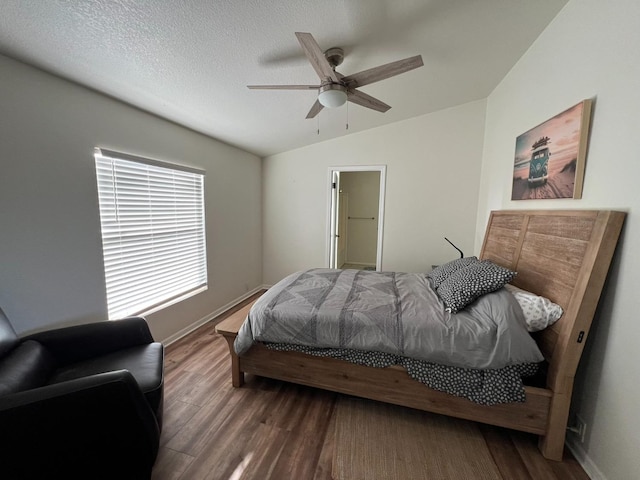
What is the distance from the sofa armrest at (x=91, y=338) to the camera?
1.48m

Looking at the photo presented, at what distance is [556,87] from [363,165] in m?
2.11

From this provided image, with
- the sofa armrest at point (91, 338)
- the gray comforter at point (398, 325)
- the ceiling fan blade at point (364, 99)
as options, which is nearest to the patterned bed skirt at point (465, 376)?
the gray comforter at point (398, 325)

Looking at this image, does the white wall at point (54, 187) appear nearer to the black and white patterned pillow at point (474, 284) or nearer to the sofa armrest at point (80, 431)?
the sofa armrest at point (80, 431)

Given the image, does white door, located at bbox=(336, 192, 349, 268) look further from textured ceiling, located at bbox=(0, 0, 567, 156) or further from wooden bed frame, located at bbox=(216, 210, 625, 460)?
wooden bed frame, located at bbox=(216, 210, 625, 460)

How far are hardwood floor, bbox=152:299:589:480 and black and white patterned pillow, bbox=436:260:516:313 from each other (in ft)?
2.66

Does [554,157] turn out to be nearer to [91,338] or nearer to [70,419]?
[70,419]

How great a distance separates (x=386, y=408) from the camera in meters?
1.72

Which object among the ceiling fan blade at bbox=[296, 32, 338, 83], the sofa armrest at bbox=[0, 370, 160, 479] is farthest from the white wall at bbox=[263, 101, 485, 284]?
the sofa armrest at bbox=[0, 370, 160, 479]

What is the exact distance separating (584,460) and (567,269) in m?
1.03

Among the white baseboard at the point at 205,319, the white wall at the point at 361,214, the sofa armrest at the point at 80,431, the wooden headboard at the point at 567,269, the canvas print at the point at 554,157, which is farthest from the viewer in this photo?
the white wall at the point at 361,214

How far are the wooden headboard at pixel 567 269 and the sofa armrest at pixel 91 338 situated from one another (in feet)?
8.50

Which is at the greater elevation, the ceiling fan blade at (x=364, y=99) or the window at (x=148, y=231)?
the ceiling fan blade at (x=364, y=99)

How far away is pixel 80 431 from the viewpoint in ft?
3.30

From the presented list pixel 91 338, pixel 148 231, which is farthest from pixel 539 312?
pixel 148 231
